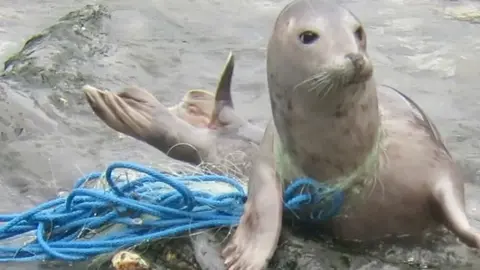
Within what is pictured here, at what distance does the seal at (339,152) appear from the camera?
10.7 ft

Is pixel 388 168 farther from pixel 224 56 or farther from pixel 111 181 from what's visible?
pixel 224 56

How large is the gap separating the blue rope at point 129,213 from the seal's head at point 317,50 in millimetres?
381

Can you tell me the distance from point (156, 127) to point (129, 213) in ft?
3.10

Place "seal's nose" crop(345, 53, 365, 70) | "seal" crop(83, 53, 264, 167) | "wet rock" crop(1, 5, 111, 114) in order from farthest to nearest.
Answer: "wet rock" crop(1, 5, 111, 114) → "seal" crop(83, 53, 264, 167) → "seal's nose" crop(345, 53, 365, 70)

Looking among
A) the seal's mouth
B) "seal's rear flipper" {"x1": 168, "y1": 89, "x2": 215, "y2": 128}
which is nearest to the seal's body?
the seal's mouth

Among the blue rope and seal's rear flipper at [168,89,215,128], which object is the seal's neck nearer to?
the blue rope

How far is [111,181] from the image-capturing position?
3.83 metres

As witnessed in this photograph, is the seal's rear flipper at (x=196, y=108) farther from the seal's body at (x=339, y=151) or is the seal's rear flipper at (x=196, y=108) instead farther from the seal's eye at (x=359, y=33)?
the seal's eye at (x=359, y=33)

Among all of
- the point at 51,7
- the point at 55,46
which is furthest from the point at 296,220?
the point at 51,7

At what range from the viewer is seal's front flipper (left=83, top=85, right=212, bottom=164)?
4.59 m

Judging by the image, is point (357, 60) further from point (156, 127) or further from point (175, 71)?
point (175, 71)

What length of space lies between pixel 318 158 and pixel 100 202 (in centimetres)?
88

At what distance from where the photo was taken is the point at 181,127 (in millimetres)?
4758

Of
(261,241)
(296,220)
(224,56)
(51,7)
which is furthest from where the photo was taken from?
(51,7)
